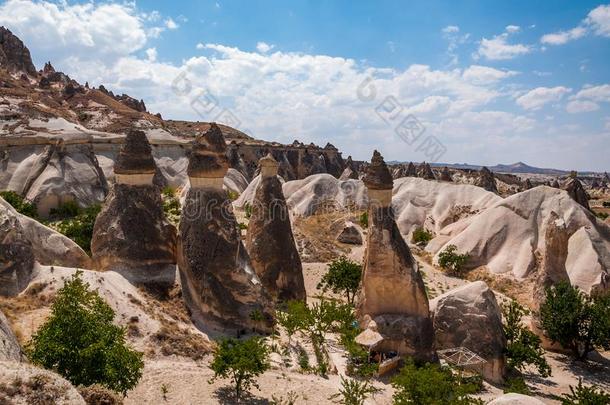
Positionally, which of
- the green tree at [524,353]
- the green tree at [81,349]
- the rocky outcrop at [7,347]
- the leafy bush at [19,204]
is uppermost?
the leafy bush at [19,204]

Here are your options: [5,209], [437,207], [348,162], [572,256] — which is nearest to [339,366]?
[5,209]

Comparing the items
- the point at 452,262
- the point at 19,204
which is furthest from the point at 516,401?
the point at 19,204

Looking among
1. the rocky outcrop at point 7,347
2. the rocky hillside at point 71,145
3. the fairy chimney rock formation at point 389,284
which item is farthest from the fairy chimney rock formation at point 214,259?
the rocky hillside at point 71,145

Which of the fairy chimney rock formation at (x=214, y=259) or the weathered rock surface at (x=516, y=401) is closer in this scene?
the weathered rock surface at (x=516, y=401)

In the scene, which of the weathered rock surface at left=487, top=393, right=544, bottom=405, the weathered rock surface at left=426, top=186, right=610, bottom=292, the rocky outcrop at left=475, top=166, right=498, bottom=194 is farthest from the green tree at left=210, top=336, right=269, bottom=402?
the rocky outcrop at left=475, top=166, right=498, bottom=194

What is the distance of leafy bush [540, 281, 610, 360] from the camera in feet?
57.1

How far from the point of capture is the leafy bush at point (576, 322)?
17406mm

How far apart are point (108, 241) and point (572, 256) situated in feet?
81.5

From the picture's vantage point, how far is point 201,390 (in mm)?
10406

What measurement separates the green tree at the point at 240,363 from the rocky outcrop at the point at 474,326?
7290 mm

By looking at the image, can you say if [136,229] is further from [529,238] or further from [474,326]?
[529,238]

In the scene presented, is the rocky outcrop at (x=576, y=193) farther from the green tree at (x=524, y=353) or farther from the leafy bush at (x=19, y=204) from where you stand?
the leafy bush at (x=19, y=204)

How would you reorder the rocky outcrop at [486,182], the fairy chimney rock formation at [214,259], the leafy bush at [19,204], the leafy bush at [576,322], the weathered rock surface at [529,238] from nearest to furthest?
the fairy chimney rock formation at [214,259], the leafy bush at [576,322], the weathered rock surface at [529,238], the leafy bush at [19,204], the rocky outcrop at [486,182]

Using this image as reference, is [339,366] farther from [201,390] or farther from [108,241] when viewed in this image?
[108,241]
